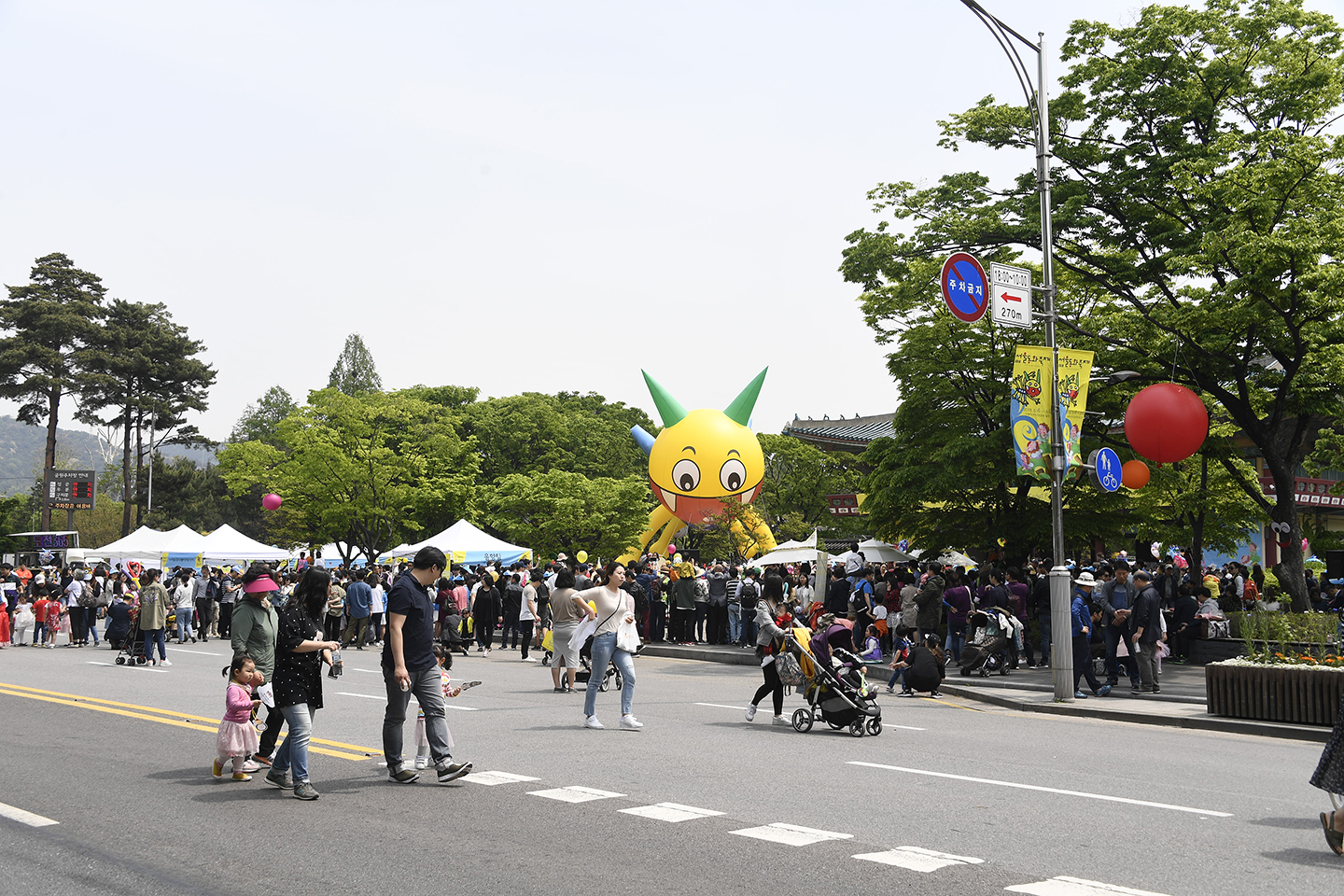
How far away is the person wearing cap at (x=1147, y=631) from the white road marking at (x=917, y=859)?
420 inches

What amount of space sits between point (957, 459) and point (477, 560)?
58.7 ft

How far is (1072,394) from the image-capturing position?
52.0 ft

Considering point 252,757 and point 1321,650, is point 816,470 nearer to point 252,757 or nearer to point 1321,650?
point 1321,650

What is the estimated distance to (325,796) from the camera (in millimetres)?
7773

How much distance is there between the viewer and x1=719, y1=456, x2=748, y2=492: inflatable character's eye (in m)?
33.9

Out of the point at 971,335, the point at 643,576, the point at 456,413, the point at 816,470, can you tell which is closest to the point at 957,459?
the point at 971,335

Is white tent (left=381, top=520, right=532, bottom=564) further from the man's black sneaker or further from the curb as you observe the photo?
the man's black sneaker

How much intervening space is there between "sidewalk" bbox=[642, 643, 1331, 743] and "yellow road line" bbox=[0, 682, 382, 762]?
9185 millimetres

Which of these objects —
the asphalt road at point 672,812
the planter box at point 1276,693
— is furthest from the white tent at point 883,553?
the asphalt road at point 672,812

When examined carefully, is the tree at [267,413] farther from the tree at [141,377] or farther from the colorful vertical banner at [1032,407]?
the colorful vertical banner at [1032,407]

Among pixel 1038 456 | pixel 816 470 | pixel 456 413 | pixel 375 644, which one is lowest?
pixel 375 644

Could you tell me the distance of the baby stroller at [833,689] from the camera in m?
11.7

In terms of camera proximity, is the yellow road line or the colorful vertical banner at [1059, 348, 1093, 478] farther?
the colorful vertical banner at [1059, 348, 1093, 478]

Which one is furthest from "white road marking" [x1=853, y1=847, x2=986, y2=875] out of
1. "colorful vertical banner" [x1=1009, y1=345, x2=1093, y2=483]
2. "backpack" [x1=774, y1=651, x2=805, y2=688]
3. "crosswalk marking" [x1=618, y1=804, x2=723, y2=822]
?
"colorful vertical banner" [x1=1009, y1=345, x2=1093, y2=483]
